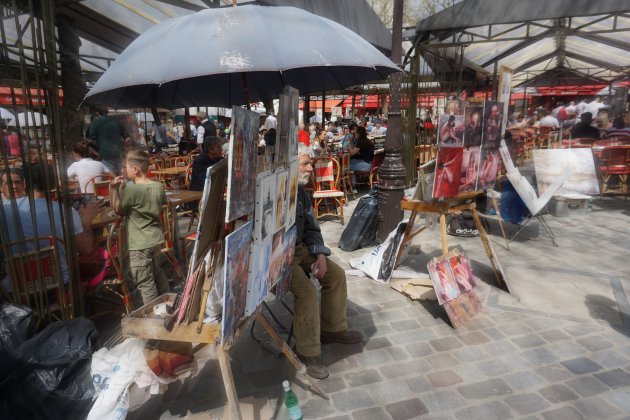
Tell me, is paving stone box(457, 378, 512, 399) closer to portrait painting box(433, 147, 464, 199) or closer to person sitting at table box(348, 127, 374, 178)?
portrait painting box(433, 147, 464, 199)

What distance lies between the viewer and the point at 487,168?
4320 mm

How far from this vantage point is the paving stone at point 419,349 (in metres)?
3.15

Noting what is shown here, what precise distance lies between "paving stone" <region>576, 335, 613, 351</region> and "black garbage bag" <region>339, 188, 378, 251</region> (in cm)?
284

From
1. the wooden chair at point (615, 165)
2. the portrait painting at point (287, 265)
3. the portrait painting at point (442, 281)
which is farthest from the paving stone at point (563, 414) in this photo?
the wooden chair at point (615, 165)

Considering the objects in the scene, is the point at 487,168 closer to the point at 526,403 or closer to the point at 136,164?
the point at 526,403

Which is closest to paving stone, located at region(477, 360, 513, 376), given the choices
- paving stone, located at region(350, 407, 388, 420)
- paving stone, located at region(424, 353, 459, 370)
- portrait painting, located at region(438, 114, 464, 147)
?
paving stone, located at region(424, 353, 459, 370)

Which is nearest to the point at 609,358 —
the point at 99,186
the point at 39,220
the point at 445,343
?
the point at 445,343

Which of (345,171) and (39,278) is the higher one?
(345,171)

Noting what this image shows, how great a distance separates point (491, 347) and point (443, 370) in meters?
0.55

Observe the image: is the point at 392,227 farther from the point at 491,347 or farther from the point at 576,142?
the point at 576,142

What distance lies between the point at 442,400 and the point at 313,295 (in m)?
1.07

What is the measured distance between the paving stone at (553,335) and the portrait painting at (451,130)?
187 centimetres

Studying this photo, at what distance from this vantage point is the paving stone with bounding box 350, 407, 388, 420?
2.49 metres

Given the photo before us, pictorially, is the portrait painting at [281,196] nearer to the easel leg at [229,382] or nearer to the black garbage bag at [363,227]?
the easel leg at [229,382]
